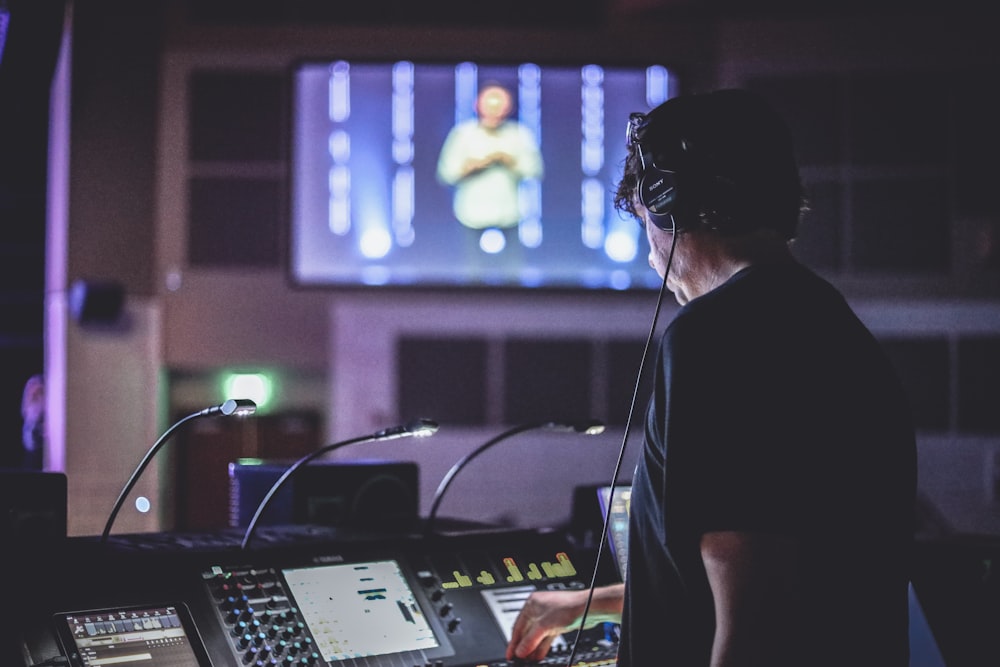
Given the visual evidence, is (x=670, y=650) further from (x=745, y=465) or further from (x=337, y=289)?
(x=337, y=289)

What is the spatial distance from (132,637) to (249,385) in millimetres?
5396

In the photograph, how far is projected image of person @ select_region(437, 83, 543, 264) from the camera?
674 centimetres

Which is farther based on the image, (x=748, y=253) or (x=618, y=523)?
(x=618, y=523)

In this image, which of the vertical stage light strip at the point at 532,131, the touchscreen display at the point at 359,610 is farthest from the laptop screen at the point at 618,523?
the vertical stage light strip at the point at 532,131

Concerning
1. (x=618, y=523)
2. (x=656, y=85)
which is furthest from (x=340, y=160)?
(x=618, y=523)

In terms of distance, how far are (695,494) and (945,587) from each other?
150cm

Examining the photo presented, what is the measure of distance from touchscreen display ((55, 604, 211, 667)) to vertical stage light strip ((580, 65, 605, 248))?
5.31 metres

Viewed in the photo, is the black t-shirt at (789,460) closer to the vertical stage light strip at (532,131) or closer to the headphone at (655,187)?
the headphone at (655,187)

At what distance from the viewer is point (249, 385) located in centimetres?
690

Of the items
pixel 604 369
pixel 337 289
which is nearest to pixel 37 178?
pixel 337 289

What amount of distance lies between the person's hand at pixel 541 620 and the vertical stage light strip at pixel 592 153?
5.00 metres

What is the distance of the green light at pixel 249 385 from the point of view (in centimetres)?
689

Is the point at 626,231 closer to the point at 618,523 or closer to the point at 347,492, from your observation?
the point at 618,523

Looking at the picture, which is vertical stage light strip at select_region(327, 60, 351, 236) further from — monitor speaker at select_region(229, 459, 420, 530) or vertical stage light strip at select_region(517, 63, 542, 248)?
monitor speaker at select_region(229, 459, 420, 530)
